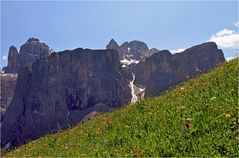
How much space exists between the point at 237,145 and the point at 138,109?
9.52 m

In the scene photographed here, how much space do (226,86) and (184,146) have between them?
536cm

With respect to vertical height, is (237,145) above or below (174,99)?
below

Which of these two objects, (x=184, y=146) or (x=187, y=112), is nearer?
(x=184, y=146)

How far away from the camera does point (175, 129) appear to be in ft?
40.8

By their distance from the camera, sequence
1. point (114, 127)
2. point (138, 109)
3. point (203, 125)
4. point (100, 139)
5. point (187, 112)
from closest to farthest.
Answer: point (203, 125), point (187, 112), point (100, 139), point (114, 127), point (138, 109)

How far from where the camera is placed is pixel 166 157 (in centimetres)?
1050

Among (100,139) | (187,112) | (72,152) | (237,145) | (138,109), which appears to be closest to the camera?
(237,145)

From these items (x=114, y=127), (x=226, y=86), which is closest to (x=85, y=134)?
(x=114, y=127)

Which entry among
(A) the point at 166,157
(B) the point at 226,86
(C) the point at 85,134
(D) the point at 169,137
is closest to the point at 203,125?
(D) the point at 169,137

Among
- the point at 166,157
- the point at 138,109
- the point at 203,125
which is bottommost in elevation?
the point at 166,157

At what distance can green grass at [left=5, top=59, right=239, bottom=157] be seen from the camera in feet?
34.6

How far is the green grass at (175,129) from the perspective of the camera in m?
10.5

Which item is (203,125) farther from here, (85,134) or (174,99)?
(85,134)

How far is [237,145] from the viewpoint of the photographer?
9.70m
